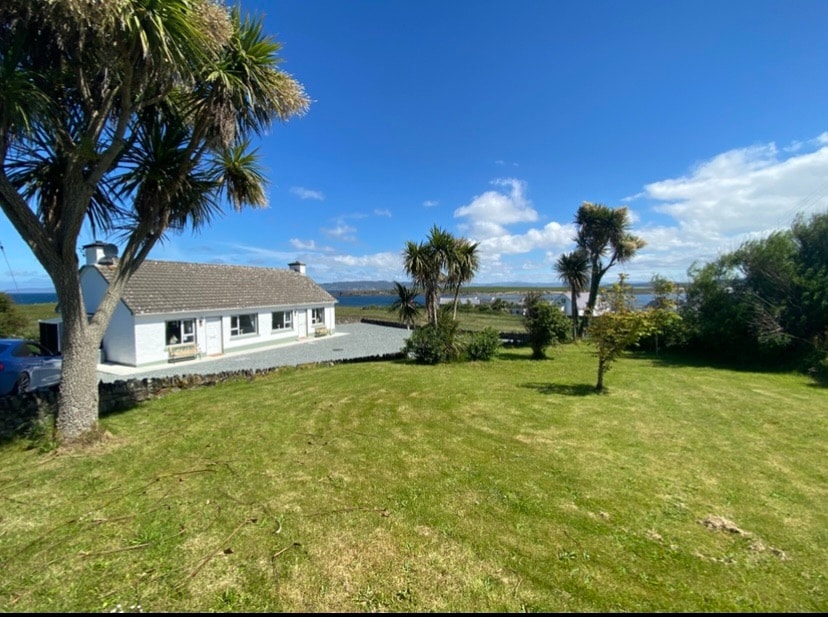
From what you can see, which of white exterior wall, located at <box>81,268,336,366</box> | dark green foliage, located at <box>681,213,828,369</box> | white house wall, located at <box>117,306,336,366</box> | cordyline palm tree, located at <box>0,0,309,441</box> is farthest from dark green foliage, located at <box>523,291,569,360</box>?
white exterior wall, located at <box>81,268,336,366</box>

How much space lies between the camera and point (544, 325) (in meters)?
14.8

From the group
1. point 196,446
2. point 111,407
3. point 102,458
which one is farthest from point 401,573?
point 111,407

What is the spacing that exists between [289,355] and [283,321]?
5.39 metres

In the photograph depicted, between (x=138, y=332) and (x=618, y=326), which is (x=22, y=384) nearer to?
(x=138, y=332)

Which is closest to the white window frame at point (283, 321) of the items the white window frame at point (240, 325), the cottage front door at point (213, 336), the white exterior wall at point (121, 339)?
the white window frame at point (240, 325)

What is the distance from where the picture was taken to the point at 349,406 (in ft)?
25.8

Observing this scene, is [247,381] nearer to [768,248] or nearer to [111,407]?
[111,407]

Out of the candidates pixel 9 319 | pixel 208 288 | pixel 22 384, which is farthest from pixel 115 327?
pixel 22 384

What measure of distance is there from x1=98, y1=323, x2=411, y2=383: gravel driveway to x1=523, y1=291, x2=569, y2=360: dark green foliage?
5414mm

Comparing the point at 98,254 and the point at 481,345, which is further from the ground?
the point at 98,254

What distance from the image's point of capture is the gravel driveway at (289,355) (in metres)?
14.5

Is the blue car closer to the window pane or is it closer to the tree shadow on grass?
the window pane

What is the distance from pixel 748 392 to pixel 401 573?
11.3 m

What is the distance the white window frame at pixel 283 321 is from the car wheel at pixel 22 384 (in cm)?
1336
